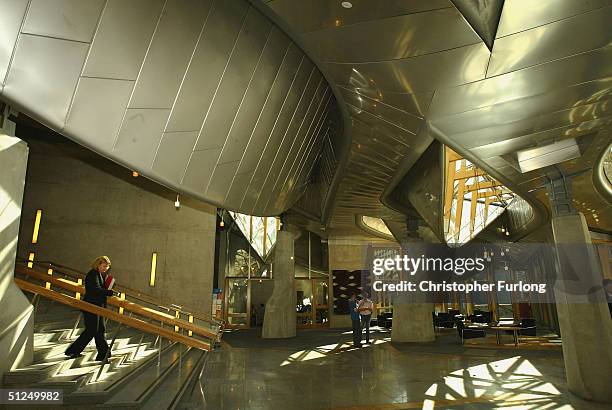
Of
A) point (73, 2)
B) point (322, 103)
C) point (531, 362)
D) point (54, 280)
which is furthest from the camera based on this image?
point (322, 103)

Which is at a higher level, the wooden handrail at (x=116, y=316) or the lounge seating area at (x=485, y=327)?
the wooden handrail at (x=116, y=316)

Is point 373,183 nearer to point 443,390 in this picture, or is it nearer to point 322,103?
point 322,103

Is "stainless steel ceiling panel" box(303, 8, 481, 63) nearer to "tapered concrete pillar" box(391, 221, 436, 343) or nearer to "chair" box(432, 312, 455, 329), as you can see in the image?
"tapered concrete pillar" box(391, 221, 436, 343)

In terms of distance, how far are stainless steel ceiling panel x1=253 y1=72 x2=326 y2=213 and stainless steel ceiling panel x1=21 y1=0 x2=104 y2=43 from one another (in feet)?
18.4

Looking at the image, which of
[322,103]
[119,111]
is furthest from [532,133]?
[119,111]

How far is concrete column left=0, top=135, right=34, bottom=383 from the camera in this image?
15.5ft

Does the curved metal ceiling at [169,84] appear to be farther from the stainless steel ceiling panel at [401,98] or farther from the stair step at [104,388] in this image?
the stair step at [104,388]

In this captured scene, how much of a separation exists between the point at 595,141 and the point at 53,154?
15.0 meters

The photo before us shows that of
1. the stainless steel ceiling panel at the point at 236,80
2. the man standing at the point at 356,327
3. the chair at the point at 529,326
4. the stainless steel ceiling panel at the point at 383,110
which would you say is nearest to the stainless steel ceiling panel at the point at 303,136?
the stainless steel ceiling panel at the point at 236,80

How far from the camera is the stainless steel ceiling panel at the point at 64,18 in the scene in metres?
5.25

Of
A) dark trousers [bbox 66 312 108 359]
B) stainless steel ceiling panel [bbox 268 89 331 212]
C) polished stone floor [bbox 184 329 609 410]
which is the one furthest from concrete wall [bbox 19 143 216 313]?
dark trousers [bbox 66 312 108 359]

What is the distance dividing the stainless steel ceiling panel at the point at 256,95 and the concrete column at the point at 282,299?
25.8ft

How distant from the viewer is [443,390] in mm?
6383

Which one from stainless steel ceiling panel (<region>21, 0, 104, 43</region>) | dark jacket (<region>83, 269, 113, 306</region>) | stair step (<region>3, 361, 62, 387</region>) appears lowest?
stair step (<region>3, 361, 62, 387</region>)
